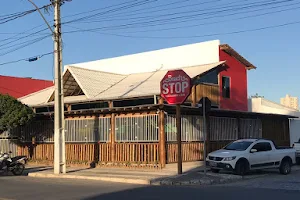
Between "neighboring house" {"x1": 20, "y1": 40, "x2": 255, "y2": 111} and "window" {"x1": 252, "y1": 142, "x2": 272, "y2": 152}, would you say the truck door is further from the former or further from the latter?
"neighboring house" {"x1": 20, "y1": 40, "x2": 255, "y2": 111}

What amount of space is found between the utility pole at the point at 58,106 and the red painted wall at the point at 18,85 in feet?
56.0

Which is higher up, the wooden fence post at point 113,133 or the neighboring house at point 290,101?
the neighboring house at point 290,101

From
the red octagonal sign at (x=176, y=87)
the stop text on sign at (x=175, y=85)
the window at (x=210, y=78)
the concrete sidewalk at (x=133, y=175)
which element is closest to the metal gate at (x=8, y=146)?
the concrete sidewalk at (x=133, y=175)

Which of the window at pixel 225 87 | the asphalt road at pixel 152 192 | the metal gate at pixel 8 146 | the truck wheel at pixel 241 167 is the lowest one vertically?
the asphalt road at pixel 152 192

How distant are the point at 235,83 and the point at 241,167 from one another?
45.7 ft

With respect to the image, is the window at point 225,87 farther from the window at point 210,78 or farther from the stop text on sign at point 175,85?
the stop text on sign at point 175,85

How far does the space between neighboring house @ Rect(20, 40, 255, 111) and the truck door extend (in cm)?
573

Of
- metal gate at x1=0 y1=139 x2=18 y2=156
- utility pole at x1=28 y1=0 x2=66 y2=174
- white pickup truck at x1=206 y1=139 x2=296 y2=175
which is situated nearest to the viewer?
white pickup truck at x1=206 y1=139 x2=296 y2=175

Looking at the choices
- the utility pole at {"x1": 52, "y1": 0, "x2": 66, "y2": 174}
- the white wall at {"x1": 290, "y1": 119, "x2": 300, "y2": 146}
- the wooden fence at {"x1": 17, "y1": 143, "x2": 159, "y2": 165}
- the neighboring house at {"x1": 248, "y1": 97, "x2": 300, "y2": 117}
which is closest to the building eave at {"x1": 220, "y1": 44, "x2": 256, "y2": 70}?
the white wall at {"x1": 290, "y1": 119, "x2": 300, "y2": 146}

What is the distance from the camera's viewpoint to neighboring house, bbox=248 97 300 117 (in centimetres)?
3691

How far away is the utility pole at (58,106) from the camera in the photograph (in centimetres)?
1917

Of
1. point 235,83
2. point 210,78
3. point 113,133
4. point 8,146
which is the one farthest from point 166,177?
point 235,83

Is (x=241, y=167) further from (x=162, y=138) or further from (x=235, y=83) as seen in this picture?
(x=235, y=83)

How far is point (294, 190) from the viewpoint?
43.9ft
